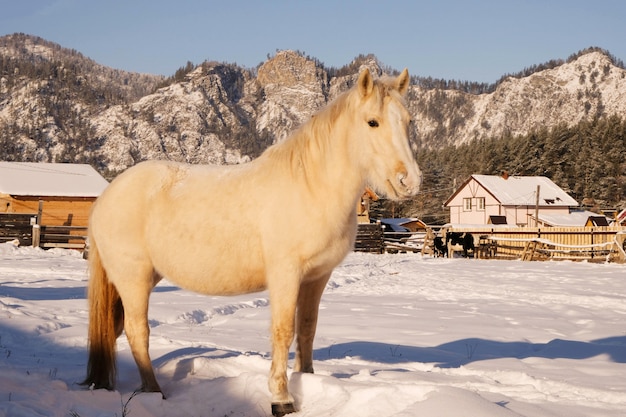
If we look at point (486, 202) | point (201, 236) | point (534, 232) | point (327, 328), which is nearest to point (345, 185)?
point (201, 236)

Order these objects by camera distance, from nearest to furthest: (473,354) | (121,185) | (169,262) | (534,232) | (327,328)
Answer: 1. (169,262)
2. (121,185)
3. (473,354)
4. (327,328)
5. (534,232)

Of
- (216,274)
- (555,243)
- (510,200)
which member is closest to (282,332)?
(216,274)

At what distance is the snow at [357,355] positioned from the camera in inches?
133

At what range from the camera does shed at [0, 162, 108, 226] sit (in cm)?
3328

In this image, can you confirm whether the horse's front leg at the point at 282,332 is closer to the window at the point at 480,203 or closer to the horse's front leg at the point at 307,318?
the horse's front leg at the point at 307,318

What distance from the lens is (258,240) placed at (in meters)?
3.62

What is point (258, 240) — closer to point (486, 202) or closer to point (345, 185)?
point (345, 185)

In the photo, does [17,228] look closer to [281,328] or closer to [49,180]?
[49,180]

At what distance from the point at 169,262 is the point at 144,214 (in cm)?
43

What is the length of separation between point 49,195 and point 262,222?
33.7 meters

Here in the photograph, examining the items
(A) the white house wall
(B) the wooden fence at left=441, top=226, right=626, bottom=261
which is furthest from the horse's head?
(A) the white house wall

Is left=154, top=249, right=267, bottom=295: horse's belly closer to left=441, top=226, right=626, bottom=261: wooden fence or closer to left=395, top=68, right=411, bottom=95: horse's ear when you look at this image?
left=395, top=68, right=411, bottom=95: horse's ear

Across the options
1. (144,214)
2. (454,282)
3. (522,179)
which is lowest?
(454,282)

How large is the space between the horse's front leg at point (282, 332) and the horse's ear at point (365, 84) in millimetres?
1330
